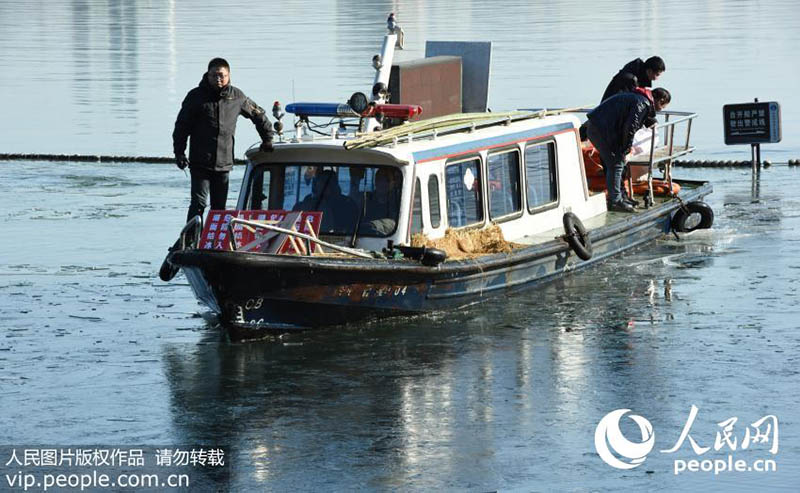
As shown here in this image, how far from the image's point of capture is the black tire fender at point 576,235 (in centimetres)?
A: 1536

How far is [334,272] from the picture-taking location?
1293cm

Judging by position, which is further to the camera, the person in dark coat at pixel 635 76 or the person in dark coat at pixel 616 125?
the person in dark coat at pixel 635 76

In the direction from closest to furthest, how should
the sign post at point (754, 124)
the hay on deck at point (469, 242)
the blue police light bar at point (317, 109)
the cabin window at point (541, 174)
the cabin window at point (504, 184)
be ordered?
1. the hay on deck at point (469, 242)
2. the blue police light bar at point (317, 109)
3. the cabin window at point (504, 184)
4. the cabin window at point (541, 174)
5. the sign post at point (754, 124)

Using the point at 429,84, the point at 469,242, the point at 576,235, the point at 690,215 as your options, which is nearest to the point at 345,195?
the point at 469,242

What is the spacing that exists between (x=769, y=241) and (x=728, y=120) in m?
6.26

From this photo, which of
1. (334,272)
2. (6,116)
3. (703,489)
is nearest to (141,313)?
(334,272)

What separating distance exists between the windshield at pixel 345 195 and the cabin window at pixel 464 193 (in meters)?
0.82

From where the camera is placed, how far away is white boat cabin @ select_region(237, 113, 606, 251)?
13.8 metres

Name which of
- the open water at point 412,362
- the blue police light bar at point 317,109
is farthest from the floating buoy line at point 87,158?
the blue police light bar at point 317,109

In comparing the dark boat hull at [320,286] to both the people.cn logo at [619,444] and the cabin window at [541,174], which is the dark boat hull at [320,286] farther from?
the people.cn logo at [619,444]

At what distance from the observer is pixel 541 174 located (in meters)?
15.9

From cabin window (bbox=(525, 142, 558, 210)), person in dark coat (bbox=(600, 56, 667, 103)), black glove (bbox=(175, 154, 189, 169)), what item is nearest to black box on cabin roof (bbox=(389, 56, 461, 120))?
person in dark coat (bbox=(600, 56, 667, 103))

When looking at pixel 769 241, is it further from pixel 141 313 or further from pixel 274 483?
pixel 274 483

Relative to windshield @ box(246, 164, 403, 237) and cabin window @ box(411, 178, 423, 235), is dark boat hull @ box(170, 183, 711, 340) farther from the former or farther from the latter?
windshield @ box(246, 164, 403, 237)
